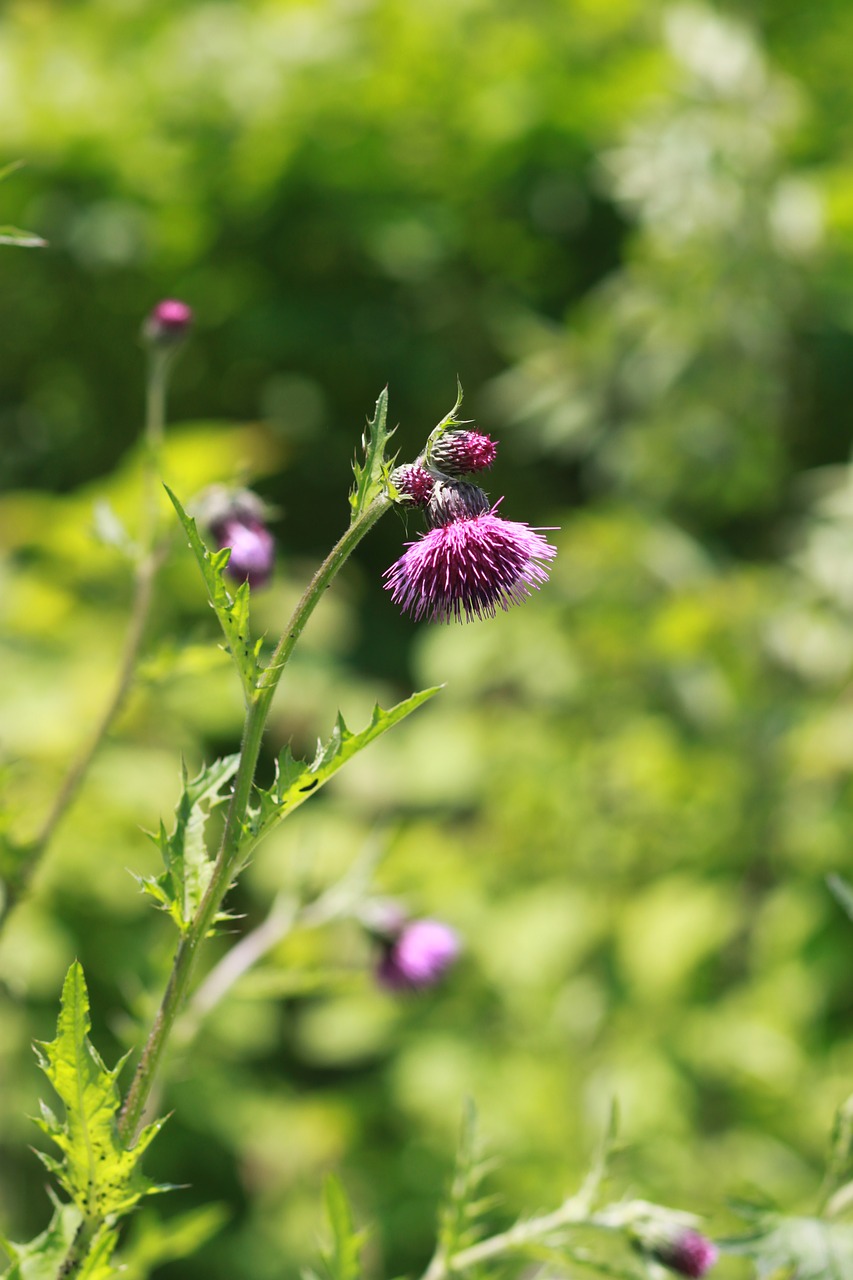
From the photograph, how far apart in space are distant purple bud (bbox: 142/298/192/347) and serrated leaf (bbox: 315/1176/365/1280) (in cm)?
64

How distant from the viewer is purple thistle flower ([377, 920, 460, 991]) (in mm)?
1190

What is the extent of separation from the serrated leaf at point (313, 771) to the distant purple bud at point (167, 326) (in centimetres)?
58

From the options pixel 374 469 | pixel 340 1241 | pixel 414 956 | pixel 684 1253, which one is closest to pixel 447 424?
pixel 374 469

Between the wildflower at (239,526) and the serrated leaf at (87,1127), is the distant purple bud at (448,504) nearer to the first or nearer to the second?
the serrated leaf at (87,1127)

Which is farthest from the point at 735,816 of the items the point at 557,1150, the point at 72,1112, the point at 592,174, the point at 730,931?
the point at 72,1112

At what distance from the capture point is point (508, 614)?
99.3 inches

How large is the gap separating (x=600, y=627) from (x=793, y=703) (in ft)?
1.16

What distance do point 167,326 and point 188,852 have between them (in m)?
0.58

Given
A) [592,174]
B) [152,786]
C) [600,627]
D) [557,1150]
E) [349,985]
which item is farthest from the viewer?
[592,174]

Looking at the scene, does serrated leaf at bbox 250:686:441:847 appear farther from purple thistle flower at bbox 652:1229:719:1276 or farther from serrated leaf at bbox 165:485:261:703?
purple thistle flower at bbox 652:1229:719:1276

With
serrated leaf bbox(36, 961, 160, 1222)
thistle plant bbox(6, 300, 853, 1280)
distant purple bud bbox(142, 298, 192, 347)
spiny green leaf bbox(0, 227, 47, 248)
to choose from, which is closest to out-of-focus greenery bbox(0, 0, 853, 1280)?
distant purple bud bbox(142, 298, 192, 347)

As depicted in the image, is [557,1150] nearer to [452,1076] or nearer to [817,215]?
[452,1076]

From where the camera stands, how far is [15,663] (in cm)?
226

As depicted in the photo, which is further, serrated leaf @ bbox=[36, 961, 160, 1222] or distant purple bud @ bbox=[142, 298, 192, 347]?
distant purple bud @ bbox=[142, 298, 192, 347]
